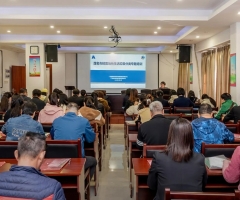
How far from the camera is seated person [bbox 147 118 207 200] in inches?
87.4

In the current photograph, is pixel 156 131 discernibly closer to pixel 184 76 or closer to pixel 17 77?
pixel 184 76

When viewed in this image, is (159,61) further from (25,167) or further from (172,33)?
(25,167)

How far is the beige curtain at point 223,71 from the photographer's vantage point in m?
8.80

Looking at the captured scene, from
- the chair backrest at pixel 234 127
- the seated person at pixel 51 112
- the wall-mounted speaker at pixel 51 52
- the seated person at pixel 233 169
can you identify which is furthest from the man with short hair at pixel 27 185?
the wall-mounted speaker at pixel 51 52

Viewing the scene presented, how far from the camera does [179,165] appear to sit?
87.8 inches

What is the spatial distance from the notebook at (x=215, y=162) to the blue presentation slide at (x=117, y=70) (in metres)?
11.2

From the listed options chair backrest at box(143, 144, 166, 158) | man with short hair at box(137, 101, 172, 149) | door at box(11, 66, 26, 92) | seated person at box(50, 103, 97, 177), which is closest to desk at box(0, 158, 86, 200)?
chair backrest at box(143, 144, 166, 158)

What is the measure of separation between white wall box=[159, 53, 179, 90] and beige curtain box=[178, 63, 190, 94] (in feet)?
3.37

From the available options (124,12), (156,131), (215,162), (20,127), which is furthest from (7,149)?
(124,12)

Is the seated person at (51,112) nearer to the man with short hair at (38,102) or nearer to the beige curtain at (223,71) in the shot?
the man with short hair at (38,102)

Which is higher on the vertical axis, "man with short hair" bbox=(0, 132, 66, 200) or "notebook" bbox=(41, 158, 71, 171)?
"man with short hair" bbox=(0, 132, 66, 200)

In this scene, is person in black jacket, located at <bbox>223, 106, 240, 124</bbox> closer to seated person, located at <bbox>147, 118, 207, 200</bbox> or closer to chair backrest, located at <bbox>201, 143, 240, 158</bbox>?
chair backrest, located at <bbox>201, 143, 240, 158</bbox>

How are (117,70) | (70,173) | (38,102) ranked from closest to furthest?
(70,173)
(38,102)
(117,70)

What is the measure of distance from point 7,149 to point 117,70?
36.0 ft
